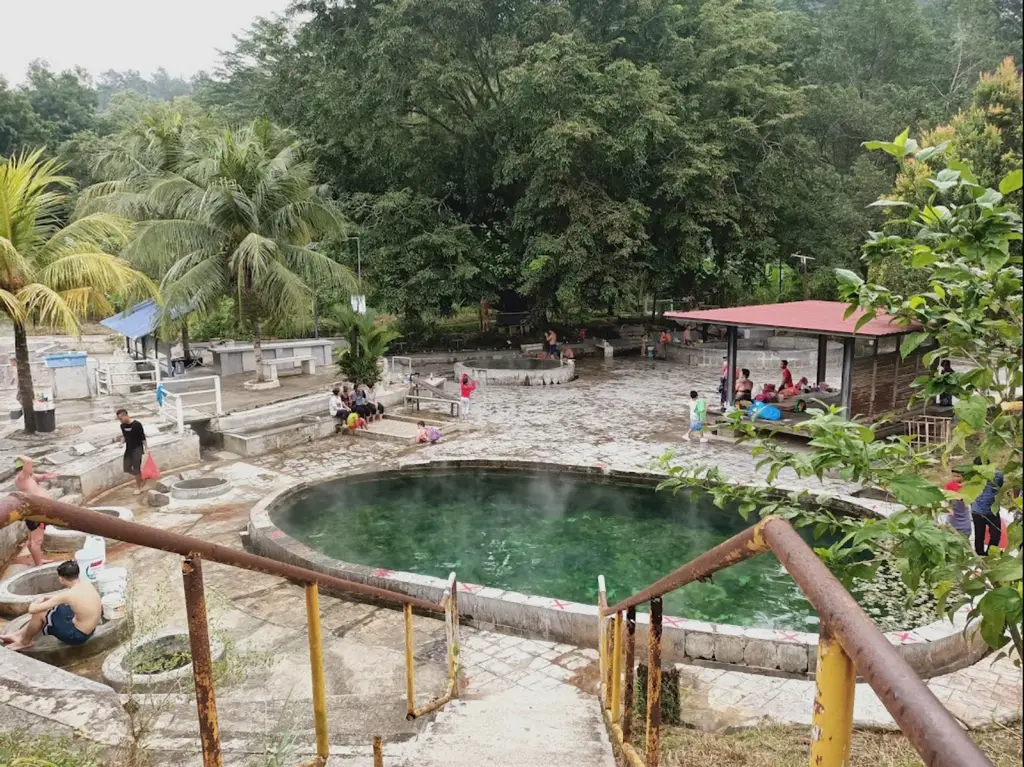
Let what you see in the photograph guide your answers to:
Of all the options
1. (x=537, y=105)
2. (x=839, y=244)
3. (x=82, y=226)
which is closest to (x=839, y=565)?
(x=82, y=226)

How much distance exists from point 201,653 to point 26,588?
6.76m

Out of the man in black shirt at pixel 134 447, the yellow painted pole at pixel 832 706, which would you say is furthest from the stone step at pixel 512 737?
the man in black shirt at pixel 134 447

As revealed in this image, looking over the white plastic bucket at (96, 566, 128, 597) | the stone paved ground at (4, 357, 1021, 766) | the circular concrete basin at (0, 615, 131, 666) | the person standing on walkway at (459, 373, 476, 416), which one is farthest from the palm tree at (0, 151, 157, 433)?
the circular concrete basin at (0, 615, 131, 666)

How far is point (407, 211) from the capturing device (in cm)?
2402

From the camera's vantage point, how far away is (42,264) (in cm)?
1310

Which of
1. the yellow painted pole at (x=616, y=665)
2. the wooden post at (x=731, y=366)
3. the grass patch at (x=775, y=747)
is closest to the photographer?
the yellow painted pole at (x=616, y=665)

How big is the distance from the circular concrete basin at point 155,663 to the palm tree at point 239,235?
40.6ft

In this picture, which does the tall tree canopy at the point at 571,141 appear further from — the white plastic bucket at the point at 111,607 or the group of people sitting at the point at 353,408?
the white plastic bucket at the point at 111,607

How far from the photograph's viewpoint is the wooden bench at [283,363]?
20031 mm

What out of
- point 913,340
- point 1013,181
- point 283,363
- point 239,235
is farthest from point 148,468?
point 1013,181

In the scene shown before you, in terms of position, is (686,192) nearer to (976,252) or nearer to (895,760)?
(895,760)

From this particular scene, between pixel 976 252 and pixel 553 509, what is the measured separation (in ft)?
35.3

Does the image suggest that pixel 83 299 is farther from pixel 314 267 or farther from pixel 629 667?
pixel 629 667

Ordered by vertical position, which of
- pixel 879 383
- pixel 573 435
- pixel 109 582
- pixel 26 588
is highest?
pixel 879 383
